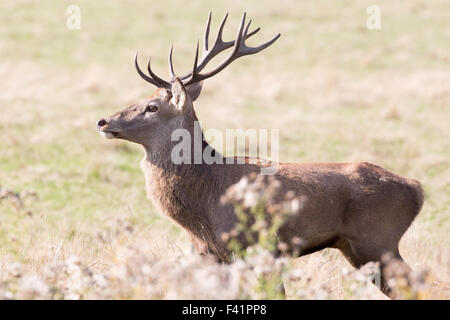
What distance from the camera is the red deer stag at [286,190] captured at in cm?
561

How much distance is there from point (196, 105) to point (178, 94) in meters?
10.2

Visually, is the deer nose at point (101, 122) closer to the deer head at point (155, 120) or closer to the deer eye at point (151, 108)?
the deer head at point (155, 120)

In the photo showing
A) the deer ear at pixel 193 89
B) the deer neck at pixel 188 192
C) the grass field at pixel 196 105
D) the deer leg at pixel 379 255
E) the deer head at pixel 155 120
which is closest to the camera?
the deer leg at pixel 379 255

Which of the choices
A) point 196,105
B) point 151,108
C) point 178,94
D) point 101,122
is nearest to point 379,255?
point 178,94

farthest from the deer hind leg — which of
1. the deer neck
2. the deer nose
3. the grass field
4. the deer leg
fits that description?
the deer nose

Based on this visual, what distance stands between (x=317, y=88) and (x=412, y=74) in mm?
2974

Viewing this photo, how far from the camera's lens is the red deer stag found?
5609 millimetres

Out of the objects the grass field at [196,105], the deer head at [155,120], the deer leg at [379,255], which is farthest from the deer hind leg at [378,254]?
the deer head at [155,120]

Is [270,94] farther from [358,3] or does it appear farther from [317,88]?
A: [358,3]

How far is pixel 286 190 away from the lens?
18.8 feet

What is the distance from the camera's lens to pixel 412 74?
1912 cm

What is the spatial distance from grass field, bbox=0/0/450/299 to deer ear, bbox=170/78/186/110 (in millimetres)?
1020
